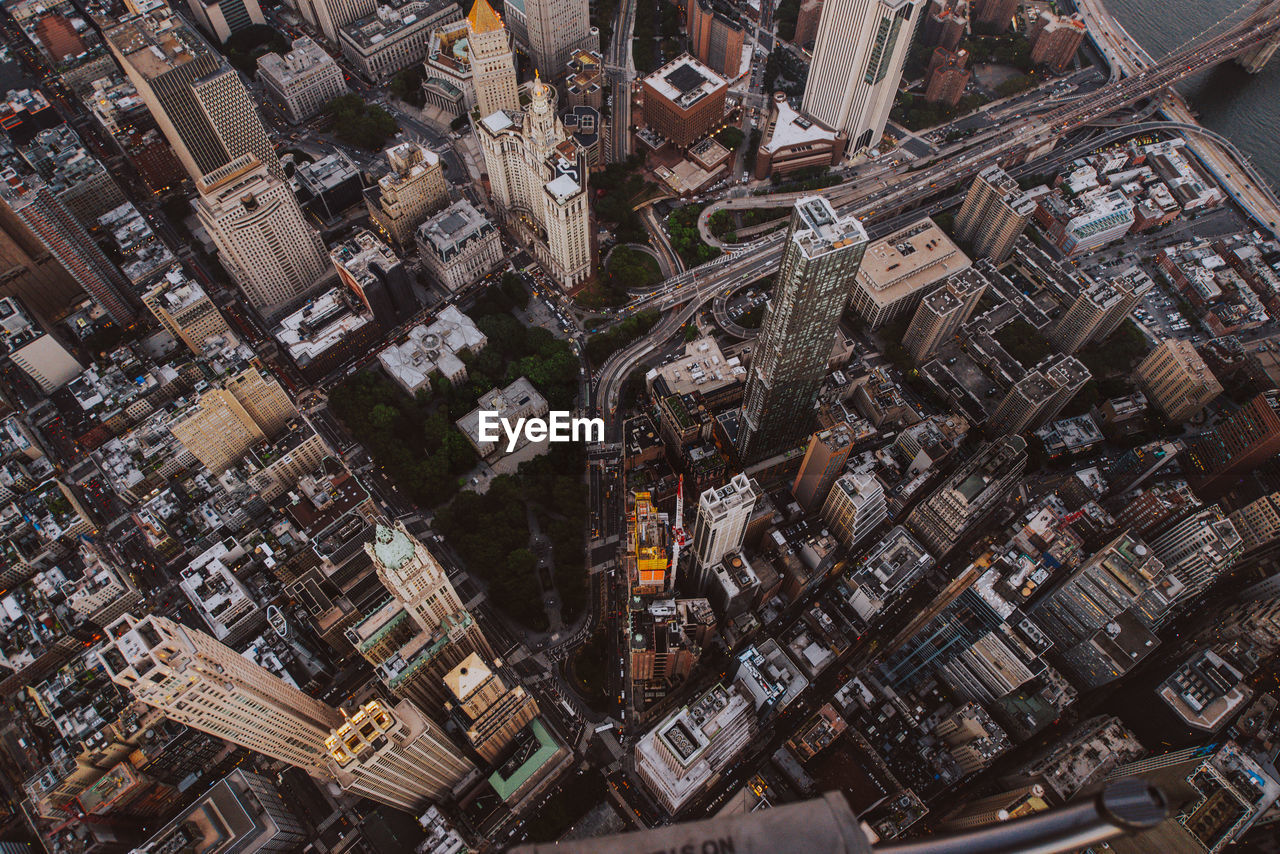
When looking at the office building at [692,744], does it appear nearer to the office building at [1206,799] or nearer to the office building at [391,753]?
the office building at [391,753]

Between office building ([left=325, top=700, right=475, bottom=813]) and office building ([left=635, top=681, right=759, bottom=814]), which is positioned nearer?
office building ([left=325, top=700, right=475, bottom=813])

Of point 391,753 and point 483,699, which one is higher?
point 391,753

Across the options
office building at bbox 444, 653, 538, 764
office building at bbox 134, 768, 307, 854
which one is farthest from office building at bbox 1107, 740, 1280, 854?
office building at bbox 134, 768, 307, 854

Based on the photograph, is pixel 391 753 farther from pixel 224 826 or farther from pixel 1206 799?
pixel 1206 799

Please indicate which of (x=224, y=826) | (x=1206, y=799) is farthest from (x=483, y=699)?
(x=1206, y=799)

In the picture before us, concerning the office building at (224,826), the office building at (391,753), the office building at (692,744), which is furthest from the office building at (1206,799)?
the office building at (224,826)

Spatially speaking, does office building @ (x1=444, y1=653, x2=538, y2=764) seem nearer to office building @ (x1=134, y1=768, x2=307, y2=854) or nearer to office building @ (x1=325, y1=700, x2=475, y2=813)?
office building @ (x1=325, y1=700, x2=475, y2=813)

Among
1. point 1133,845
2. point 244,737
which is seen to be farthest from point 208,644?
point 1133,845
